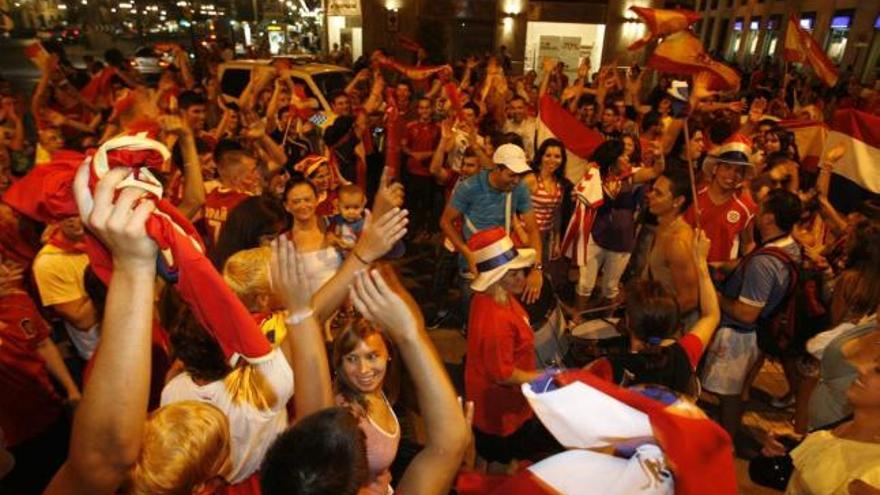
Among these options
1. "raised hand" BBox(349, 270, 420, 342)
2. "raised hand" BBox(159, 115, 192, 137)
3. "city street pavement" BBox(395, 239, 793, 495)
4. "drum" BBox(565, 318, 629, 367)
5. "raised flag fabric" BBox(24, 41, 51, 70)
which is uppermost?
"raised flag fabric" BBox(24, 41, 51, 70)

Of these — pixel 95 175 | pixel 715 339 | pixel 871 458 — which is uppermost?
pixel 95 175

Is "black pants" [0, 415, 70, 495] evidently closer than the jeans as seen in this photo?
Yes

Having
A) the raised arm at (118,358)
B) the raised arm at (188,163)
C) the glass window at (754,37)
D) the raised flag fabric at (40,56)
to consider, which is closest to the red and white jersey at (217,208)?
the raised arm at (188,163)

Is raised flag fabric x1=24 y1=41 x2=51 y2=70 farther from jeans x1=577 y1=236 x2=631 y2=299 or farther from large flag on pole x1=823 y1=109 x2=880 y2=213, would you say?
large flag on pole x1=823 y1=109 x2=880 y2=213

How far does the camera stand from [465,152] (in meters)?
5.97

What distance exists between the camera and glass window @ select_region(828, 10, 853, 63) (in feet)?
71.3

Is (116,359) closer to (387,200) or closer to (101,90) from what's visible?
(387,200)

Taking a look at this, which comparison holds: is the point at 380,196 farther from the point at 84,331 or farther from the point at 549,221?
the point at 549,221

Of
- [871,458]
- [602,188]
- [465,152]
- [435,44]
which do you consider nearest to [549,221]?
[602,188]

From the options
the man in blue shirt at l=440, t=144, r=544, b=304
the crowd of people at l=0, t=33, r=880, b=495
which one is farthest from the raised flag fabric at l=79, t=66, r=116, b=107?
the man in blue shirt at l=440, t=144, r=544, b=304

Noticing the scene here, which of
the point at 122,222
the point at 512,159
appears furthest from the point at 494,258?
the point at 122,222

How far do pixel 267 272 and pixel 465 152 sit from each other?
3701mm

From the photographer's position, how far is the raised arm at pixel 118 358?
1.32 meters

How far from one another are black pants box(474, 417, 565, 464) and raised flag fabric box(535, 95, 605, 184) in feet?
10.6
